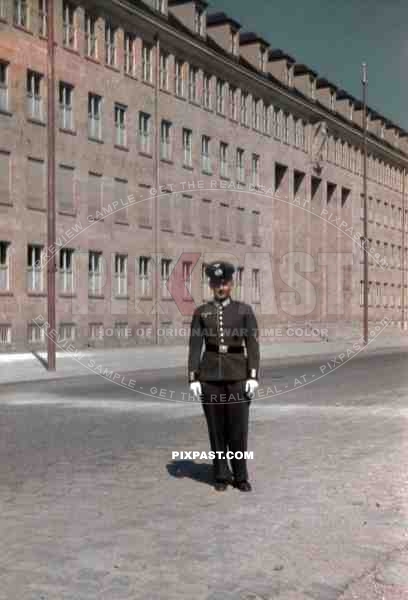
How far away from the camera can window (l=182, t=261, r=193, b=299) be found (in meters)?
44.7

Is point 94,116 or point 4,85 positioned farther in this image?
point 94,116

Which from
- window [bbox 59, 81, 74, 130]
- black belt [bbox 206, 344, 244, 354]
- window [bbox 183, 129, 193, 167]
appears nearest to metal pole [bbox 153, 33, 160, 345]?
window [bbox 183, 129, 193, 167]

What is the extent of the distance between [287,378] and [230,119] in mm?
30641

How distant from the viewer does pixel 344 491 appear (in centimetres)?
762

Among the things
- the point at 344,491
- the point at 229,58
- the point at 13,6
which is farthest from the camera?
the point at 229,58

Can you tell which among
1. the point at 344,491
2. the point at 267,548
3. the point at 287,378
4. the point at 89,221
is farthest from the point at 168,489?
the point at 89,221

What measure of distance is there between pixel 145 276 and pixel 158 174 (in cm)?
476

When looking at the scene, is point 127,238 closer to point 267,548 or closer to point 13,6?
point 13,6

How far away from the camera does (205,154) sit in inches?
1891

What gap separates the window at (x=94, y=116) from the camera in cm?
3944

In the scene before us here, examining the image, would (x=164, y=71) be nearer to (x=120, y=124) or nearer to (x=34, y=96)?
(x=120, y=124)

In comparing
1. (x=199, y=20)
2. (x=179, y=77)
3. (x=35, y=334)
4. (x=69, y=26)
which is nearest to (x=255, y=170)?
(x=199, y=20)

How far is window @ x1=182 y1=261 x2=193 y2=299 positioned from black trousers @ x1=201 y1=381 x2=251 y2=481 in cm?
3687

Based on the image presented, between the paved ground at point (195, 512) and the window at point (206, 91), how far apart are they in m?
36.2
